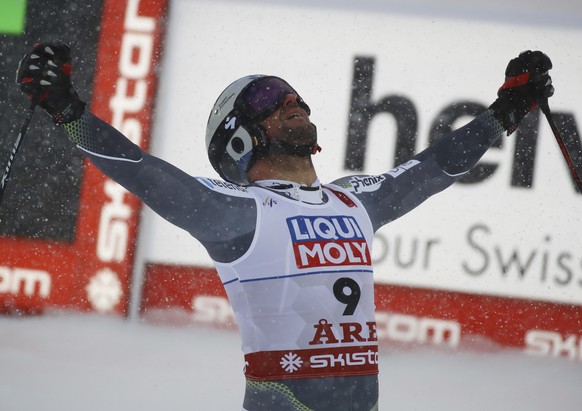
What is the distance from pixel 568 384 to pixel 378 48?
8.59ft

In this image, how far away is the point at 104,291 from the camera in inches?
262

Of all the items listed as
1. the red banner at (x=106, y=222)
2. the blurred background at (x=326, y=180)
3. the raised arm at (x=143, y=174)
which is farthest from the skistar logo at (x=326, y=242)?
the red banner at (x=106, y=222)

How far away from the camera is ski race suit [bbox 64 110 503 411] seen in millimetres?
2980

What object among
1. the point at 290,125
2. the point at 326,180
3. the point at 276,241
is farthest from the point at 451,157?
the point at 326,180

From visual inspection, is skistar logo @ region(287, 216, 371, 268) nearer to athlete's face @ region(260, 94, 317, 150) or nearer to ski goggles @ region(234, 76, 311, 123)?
athlete's face @ region(260, 94, 317, 150)

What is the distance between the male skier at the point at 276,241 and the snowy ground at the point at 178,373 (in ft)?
9.48

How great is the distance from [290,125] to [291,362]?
83cm

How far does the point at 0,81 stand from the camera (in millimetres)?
7012

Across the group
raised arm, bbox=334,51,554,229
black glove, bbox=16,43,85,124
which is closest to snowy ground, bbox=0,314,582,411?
raised arm, bbox=334,51,554,229

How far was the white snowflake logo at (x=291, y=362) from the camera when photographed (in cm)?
302

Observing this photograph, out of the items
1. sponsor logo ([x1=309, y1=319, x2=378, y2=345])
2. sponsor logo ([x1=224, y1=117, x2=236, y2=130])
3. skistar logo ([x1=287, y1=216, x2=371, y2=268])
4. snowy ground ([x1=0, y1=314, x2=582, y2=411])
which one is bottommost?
snowy ground ([x1=0, y1=314, x2=582, y2=411])

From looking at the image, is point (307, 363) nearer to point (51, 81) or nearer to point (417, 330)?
point (51, 81)

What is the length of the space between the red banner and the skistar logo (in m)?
3.68

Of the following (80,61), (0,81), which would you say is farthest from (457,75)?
(0,81)
